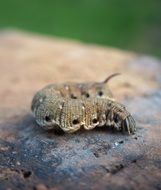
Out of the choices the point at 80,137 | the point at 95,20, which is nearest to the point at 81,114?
the point at 80,137

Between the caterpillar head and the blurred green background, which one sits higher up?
the blurred green background

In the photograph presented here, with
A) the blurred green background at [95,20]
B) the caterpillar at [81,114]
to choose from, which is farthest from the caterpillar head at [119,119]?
the blurred green background at [95,20]

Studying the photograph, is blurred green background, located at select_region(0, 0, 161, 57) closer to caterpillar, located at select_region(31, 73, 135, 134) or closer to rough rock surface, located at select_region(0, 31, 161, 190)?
rough rock surface, located at select_region(0, 31, 161, 190)

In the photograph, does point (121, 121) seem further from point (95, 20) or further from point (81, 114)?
point (95, 20)

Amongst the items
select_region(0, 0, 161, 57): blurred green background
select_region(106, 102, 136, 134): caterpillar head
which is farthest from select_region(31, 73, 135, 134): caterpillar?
select_region(0, 0, 161, 57): blurred green background

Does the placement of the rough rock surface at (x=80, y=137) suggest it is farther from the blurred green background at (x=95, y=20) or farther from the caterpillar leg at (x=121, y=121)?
the blurred green background at (x=95, y=20)

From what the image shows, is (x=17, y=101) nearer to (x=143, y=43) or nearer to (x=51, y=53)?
(x=51, y=53)
